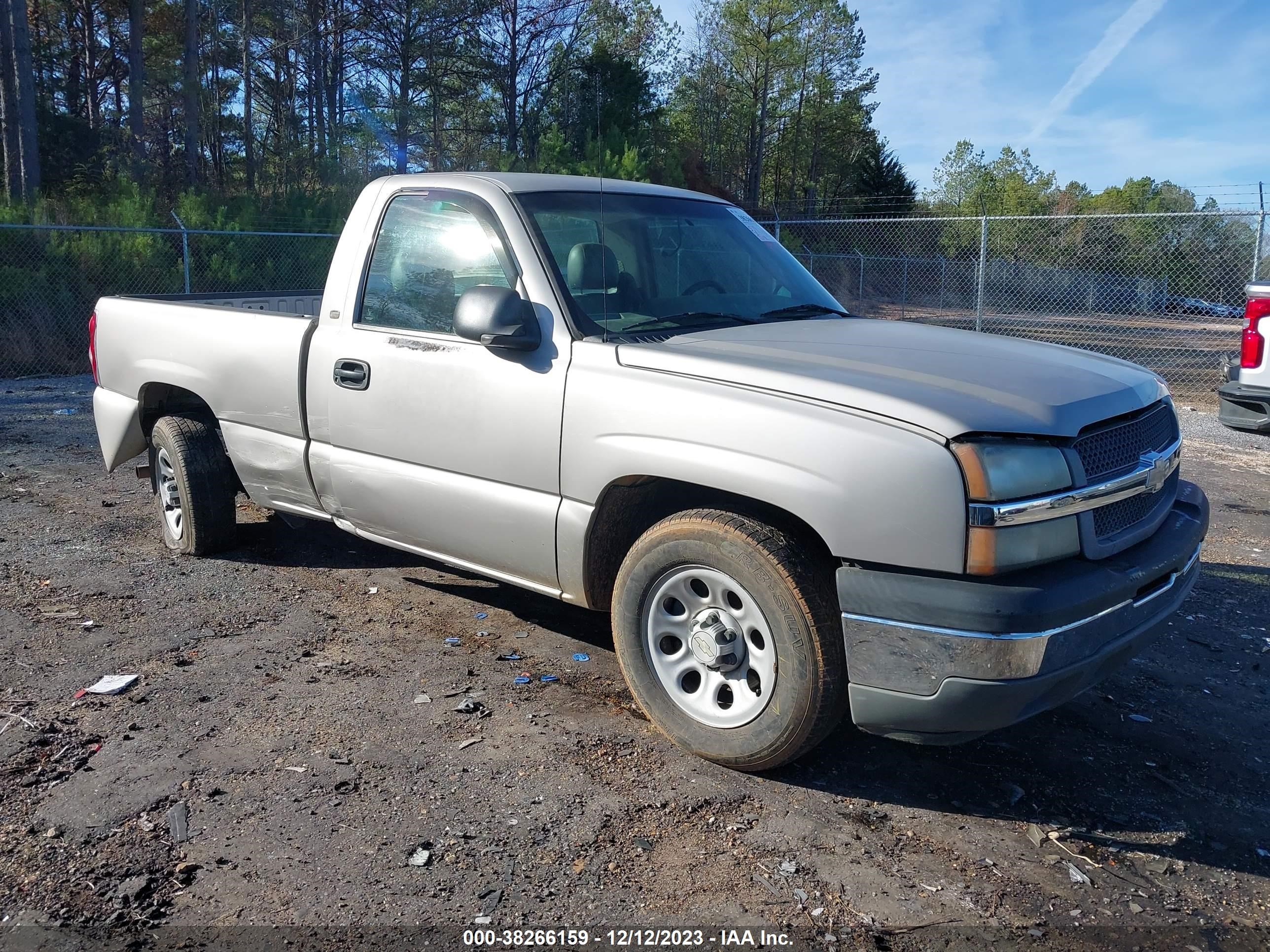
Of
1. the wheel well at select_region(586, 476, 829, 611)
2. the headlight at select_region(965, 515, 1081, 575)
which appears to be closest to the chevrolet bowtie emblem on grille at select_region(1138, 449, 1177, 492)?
the headlight at select_region(965, 515, 1081, 575)

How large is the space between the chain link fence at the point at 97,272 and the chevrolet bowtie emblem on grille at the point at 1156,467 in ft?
37.6

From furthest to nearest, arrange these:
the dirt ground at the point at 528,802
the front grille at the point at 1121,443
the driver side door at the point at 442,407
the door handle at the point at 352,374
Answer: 1. the door handle at the point at 352,374
2. the driver side door at the point at 442,407
3. the front grille at the point at 1121,443
4. the dirt ground at the point at 528,802

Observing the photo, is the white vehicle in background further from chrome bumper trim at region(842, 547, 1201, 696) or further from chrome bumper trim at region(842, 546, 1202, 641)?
chrome bumper trim at region(842, 547, 1201, 696)

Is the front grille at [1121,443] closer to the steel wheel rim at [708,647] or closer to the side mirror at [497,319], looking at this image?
the steel wheel rim at [708,647]

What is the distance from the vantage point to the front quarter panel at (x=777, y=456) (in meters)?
2.80

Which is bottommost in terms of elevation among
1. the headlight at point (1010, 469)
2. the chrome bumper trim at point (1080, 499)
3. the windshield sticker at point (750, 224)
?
the chrome bumper trim at point (1080, 499)

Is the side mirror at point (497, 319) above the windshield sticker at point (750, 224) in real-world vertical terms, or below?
below

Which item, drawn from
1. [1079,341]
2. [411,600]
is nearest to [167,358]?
[411,600]

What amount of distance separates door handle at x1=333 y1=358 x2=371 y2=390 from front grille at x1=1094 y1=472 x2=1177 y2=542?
2.90m

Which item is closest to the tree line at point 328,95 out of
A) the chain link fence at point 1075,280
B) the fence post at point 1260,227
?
the chain link fence at point 1075,280

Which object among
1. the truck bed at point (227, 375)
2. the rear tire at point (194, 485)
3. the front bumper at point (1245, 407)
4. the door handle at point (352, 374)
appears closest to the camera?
the door handle at point (352, 374)

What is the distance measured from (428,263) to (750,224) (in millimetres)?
1556

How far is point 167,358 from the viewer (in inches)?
212

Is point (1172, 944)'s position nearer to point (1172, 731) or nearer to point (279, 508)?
point (1172, 731)
